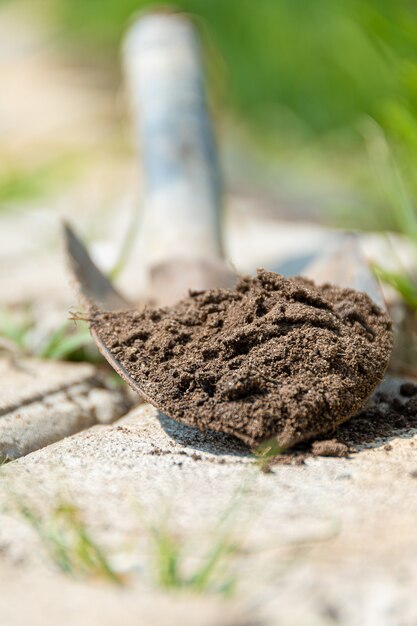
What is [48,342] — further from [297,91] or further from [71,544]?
[297,91]

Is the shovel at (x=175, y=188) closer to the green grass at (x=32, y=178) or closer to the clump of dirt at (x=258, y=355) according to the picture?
the clump of dirt at (x=258, y=355)

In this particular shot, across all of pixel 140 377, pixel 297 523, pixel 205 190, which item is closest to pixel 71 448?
pixel 140 377

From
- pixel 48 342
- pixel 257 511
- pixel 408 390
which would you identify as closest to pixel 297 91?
pixel 48 342

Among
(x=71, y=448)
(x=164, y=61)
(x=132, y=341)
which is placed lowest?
(x=71, y=448)

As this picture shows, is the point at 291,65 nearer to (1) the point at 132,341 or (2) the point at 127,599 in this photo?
(1) the point at 132,341

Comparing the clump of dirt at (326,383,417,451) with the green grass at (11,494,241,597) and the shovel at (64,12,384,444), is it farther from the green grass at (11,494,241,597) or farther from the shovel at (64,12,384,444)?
the green grass at (11,494,241,597)

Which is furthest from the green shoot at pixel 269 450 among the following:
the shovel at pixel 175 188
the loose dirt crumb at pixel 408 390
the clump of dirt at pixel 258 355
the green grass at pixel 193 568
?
the shovel at pixel 175 188
